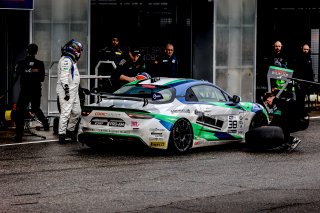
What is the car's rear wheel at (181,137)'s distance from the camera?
15.3m

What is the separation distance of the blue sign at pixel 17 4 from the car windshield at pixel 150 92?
4.65 meters

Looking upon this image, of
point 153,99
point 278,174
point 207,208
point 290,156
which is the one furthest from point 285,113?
point 207,208

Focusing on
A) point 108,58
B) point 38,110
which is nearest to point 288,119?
point 38,110

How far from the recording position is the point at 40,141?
17.8 m

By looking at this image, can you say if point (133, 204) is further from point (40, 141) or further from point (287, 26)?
point (287, 26)

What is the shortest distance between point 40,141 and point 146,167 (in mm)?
4550

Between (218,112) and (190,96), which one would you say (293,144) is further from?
(190,96)

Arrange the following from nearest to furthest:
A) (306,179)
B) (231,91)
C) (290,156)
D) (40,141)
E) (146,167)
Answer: (306,179), (146,167), (290,156), (40,141), (231,91)

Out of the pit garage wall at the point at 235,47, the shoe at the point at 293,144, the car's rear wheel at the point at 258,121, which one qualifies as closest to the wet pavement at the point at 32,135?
the car's rear wheel at the point at 258,121

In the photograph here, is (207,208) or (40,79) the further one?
(40,79)

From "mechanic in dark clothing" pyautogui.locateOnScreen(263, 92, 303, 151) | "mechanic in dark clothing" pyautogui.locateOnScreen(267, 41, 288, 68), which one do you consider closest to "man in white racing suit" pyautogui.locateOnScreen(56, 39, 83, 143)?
"mechanic in dark clothing" pyautogui.locateOnScreen(263, 92, 303, 151)

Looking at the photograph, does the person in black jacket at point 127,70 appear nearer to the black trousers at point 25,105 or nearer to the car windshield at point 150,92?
the black trousers at point 25,105

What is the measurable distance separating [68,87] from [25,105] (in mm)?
1323

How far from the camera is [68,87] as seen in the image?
17.6 metres
